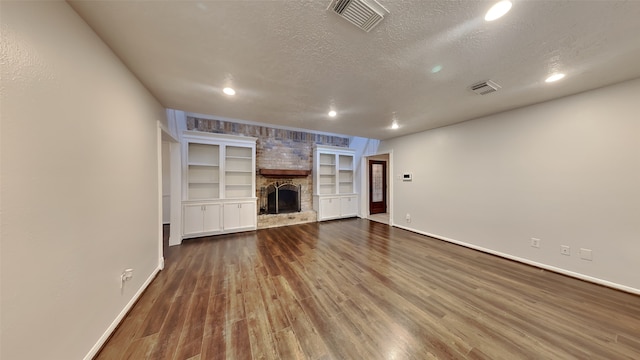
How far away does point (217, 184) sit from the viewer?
4.45 metres

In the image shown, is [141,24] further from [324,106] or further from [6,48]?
[324,106]

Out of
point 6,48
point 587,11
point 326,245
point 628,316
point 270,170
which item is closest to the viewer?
point 6,48

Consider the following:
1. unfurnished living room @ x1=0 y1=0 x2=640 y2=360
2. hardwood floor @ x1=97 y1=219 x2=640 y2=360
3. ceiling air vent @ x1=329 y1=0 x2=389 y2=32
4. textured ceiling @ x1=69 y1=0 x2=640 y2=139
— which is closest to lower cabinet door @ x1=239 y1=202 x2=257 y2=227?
unfurnished living room @ x1=0 y1=0 x2=640 y2=360

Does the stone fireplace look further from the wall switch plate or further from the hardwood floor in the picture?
the wall switch plate

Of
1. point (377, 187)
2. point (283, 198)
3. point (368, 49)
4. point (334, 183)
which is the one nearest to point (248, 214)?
point (283, 198)

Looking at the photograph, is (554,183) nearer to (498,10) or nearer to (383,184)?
(498,10)

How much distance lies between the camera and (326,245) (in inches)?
141

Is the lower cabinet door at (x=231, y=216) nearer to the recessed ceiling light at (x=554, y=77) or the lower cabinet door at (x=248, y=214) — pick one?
the lower cabinet door at (x=248, y=214)

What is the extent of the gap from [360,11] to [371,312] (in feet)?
7.97

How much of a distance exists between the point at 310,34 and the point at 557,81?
2852 millimetres

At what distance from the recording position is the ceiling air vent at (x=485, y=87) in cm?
218

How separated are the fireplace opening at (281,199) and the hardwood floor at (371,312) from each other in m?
2.06

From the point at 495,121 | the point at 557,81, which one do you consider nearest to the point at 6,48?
the point at 557,81

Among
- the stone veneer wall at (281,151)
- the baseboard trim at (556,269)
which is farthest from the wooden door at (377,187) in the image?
the baseboard trim at (556,269)
